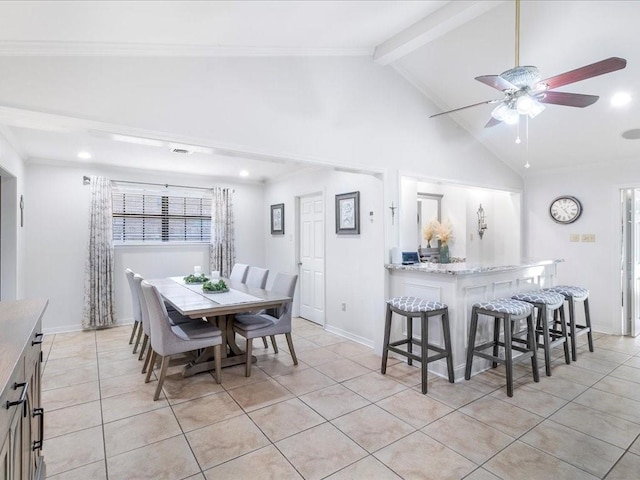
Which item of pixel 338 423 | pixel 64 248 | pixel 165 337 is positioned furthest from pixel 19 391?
pixel 64 248

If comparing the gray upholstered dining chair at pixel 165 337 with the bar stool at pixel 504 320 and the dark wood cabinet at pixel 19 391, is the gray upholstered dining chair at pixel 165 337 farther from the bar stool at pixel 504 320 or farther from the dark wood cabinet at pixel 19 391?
the bar stool at pixel 504 320

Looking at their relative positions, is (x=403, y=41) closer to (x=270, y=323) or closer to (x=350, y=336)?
(x=270, y=323)

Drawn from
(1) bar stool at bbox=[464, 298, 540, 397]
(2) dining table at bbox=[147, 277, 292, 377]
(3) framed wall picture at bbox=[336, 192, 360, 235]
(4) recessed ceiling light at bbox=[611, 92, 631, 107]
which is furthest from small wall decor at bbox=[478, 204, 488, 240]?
(2) dining table at bbox=[147, 277, 292, 377]

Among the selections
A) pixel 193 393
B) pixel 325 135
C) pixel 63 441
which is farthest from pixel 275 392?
pixel 325 135

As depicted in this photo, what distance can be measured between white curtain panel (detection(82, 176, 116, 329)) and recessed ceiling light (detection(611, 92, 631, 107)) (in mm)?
6274

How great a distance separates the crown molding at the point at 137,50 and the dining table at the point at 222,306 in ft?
6.40

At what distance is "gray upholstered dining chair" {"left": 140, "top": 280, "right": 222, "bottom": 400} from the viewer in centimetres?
284

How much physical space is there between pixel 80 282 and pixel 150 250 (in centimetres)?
100

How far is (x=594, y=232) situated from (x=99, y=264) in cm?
688

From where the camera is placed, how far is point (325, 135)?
336cm

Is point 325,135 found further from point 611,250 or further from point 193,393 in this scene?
point 611,250

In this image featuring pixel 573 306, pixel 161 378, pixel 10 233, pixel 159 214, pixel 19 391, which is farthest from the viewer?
pixel 159 214

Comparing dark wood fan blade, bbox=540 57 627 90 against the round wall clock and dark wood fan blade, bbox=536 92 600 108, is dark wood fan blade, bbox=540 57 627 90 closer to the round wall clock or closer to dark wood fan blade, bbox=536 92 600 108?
dark wood fan blade, bbox=536 92 600 108

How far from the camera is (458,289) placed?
→ 3199mm
